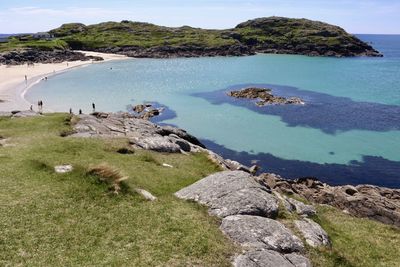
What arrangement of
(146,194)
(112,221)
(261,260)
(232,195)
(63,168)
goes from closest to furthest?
(261,260) → (112,221) → (232,195) → (146,194) → (63,168)

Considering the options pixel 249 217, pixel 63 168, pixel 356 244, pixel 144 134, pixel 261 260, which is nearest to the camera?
pixel 261 260

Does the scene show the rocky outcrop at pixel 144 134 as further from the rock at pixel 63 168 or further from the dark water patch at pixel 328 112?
the dark water patch at pixel 328 112

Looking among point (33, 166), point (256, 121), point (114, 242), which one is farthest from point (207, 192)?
point (256, 121)

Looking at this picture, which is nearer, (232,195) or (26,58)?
(232,195)

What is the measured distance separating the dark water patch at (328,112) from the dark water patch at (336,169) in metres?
18.5

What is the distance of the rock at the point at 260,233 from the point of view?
2314 cm

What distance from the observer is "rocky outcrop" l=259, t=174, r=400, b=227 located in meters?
38.7

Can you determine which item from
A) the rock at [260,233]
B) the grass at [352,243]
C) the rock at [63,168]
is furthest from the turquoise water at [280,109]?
the rock at [63,168]

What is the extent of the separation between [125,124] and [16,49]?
6634 inches

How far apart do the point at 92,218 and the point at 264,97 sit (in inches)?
3496

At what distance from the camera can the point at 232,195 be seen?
1101 inches

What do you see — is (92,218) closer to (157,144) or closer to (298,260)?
(298,260)

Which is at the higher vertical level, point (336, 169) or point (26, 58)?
point (26, 58)

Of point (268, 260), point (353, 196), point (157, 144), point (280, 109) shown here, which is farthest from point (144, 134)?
point (280, 109)
